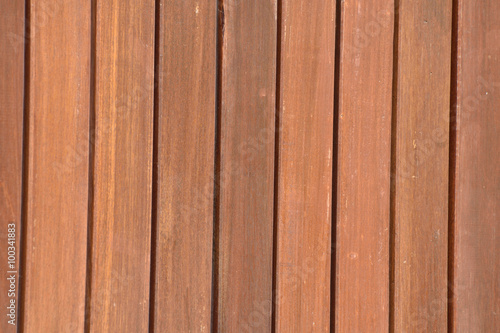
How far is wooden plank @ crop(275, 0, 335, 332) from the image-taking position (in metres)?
1.09

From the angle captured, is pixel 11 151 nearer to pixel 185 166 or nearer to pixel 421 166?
pixel 185 166

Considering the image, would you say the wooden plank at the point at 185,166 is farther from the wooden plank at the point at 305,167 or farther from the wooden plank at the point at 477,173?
the wooden plank at the point at 477,173

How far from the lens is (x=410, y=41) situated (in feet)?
3.78

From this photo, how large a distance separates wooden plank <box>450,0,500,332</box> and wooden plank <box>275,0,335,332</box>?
1.18 ft

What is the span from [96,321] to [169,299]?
0.55 feet

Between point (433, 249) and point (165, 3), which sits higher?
point (165, 3)

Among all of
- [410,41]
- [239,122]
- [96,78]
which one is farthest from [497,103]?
[96,78]

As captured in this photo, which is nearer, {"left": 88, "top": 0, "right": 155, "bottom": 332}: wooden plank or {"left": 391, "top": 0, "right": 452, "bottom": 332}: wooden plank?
{"left": 88, "top": 0, "right": 155, "bottom": 332}: wooden plank

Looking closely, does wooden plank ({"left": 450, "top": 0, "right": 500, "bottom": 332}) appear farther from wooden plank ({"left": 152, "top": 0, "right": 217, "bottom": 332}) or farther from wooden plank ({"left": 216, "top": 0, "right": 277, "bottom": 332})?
wooden plank ({"left": 152, "top": 0, "right": 217, "bottom": 332})

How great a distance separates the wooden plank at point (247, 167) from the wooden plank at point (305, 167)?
0.03 m

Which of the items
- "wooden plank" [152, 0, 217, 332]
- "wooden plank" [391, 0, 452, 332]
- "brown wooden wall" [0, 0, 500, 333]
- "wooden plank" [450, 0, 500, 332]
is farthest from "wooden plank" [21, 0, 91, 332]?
"wooden plank" [450, 0, 500, 332]

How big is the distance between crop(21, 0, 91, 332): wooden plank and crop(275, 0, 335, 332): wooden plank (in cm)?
47

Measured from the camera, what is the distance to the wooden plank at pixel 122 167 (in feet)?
3.32

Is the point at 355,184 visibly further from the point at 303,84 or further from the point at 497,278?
the point at 497,278
